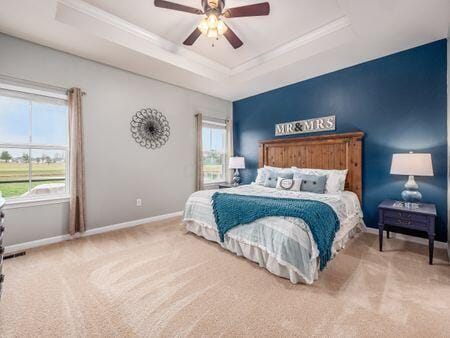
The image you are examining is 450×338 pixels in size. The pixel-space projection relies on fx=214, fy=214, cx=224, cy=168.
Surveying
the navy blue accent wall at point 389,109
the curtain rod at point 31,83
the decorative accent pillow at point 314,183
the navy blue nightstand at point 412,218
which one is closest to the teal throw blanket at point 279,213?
the navy blue nightstand at point 412,218

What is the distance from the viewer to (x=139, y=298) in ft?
5.96

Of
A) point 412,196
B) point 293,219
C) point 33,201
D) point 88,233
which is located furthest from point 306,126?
point 33,201

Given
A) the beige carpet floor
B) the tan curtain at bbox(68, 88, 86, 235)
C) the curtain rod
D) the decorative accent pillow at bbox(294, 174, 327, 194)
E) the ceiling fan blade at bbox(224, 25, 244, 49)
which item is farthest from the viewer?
the decorative accent pillow at bbox(294, 174, 327, 194)

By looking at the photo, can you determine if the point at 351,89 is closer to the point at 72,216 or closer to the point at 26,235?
the point at 72,216

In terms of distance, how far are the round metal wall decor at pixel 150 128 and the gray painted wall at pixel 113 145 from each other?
0.32 ft

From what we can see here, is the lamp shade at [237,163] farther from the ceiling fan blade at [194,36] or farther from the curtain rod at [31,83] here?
the curtain rod at [31,83]

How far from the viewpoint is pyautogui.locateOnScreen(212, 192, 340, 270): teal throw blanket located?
211 cm

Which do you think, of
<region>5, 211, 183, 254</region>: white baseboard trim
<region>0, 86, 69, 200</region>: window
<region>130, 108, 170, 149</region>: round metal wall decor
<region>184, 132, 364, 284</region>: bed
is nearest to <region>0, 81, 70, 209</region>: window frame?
<region>0, 86, 69, 200</region>: window

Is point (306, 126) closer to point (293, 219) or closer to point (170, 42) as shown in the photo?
point (293, 219)

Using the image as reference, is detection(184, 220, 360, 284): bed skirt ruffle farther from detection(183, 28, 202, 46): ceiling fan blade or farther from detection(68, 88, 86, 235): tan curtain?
detection(183, 28, 202, 46): ceiling fan blade

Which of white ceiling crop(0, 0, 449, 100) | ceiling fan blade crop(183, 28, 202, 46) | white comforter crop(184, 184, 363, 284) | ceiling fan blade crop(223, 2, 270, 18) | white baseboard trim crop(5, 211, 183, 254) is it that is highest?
white ceiling crop(0, 0, 449, 100)

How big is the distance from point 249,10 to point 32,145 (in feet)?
10.8

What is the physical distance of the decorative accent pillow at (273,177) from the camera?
3769mm

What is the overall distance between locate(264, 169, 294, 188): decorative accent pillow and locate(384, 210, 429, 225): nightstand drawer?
144cm
